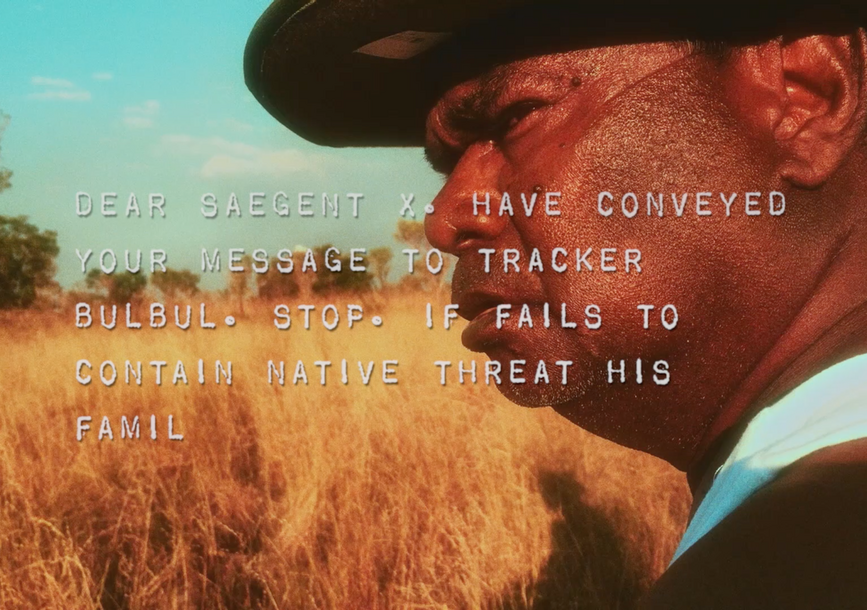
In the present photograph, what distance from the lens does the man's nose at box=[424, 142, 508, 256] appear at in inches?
58.1

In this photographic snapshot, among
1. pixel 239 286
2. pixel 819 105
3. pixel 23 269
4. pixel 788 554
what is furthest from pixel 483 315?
pixel 23 269

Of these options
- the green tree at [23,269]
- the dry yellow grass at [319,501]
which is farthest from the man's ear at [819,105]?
the green tree at [23,269]

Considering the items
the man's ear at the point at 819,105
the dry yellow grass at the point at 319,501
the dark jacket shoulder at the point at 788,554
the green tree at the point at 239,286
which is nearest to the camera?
the dark jacket shoulder at the point at 788,554

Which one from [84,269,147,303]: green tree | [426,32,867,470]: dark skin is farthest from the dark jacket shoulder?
[84,269,147,303]: green tree

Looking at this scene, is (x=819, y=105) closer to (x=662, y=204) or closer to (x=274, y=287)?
(x=662, y=204)

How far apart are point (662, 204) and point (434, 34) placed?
0.62 m

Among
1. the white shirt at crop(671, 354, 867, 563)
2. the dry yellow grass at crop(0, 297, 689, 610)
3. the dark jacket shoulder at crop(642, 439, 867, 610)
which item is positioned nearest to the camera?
the dark jacket shoulder at crop(642, 439, 867, 610)

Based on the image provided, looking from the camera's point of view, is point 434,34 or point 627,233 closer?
point 627,233

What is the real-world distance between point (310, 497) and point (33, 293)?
15.7 feet

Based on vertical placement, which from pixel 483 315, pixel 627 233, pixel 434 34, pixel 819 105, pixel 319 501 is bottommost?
pixel 319 501

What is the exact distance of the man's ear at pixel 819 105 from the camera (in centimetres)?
116

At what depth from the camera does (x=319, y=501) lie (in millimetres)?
3830

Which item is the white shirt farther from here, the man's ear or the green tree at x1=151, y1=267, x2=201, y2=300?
the green tree at x1=151, y1=267, x2=201, y2=300

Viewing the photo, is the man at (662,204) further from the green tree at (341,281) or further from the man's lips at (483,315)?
the green tree at (341,281)
